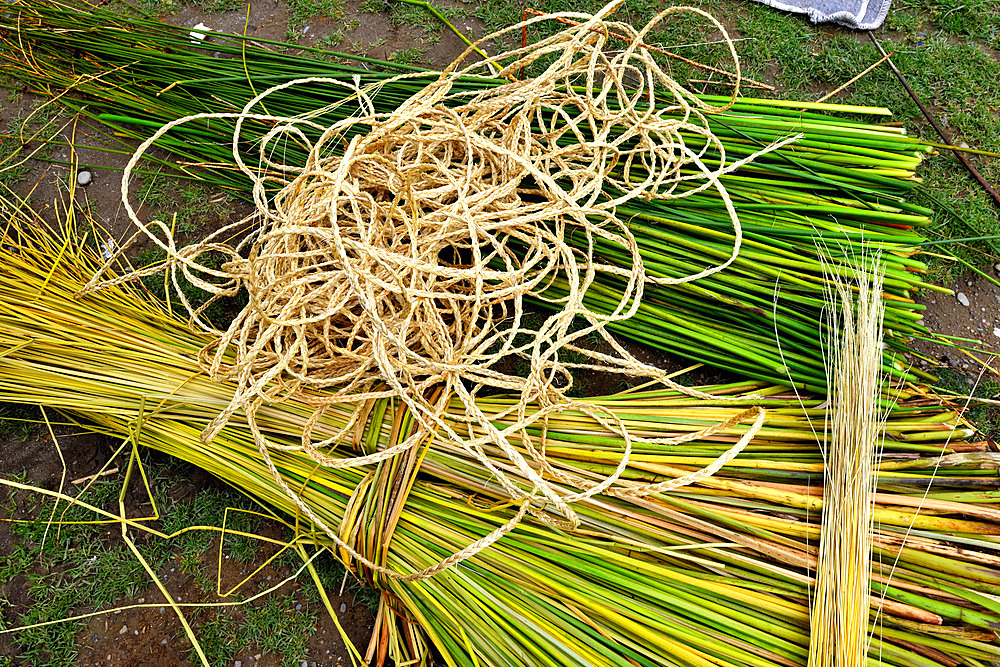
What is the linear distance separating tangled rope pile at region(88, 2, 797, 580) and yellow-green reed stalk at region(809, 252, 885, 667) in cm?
21

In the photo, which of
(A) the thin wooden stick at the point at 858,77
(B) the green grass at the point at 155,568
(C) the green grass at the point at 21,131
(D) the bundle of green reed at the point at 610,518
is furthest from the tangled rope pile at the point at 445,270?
(C) the green grass at the point at 21,131

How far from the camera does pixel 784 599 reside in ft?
4.39

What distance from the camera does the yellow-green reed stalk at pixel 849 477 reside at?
1252 mm

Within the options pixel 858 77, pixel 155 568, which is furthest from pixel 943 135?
pixel 155 568

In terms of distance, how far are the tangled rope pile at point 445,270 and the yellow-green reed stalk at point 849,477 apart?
210 millimetres

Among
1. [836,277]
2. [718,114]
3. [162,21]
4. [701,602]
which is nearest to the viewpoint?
[701,602]

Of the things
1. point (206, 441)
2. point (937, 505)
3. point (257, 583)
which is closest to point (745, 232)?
point (937, 505)

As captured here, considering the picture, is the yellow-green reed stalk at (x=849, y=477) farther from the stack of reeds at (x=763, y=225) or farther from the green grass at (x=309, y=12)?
the green grass at (x=309, y=12)

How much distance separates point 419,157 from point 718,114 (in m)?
0.96

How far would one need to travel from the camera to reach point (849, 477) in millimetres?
1341

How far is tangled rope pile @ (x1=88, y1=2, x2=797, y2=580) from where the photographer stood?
1383 mm

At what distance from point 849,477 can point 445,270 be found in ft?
3.40

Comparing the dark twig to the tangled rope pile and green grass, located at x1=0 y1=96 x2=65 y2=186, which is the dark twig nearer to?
the tangled rope pile

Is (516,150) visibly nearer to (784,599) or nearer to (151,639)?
(784,599)
